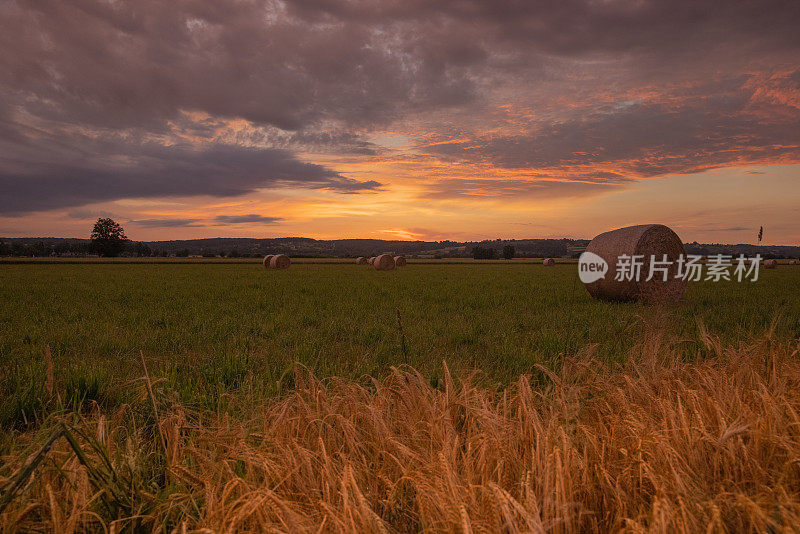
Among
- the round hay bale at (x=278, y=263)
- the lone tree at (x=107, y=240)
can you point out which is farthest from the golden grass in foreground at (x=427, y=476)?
the lone tree at (x=107, y=240)

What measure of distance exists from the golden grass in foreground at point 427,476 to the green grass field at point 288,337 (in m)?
1.09

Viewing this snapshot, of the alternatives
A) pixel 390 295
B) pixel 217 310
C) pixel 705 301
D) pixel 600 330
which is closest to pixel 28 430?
pixel 217 310

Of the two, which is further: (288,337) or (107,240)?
(107,240)

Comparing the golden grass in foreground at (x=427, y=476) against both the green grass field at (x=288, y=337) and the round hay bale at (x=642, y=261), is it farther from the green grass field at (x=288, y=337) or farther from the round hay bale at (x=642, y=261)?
the round hay bale at (x=642, y=261)

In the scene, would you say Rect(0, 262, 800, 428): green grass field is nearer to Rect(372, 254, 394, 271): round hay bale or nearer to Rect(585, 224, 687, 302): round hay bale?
Rect(585, 224, 687, 302): round hay bale

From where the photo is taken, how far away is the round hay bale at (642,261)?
14.2 meters

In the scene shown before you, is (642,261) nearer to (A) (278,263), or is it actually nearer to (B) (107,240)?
(A) (278,263)

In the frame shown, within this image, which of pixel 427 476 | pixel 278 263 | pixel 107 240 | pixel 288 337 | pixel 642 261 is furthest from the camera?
pixel 107 240

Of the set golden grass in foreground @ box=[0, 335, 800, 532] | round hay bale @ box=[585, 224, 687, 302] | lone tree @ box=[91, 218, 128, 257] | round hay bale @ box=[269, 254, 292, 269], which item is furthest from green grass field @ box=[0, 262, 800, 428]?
lone tree @ box=[91, 218, 128, 257]

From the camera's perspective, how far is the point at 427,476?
2.66 metres

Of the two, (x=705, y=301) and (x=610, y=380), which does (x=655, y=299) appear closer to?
(x=705, y=301)

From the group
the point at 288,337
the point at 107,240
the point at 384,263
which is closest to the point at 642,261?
the point at 288,337

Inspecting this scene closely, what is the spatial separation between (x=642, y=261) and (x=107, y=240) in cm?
13833

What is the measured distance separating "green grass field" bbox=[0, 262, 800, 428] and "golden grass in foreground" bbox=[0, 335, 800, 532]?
1.09 metres
